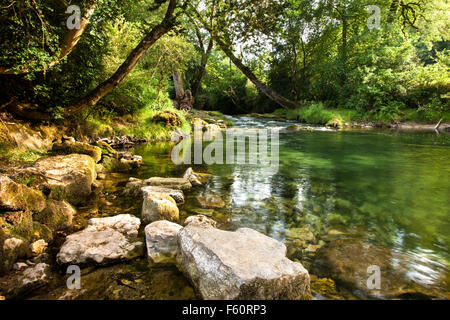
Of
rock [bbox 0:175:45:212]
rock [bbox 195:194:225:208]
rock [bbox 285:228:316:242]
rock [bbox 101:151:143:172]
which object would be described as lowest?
rock [bbox 285:228:316:242]

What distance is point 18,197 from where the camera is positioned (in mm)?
2844

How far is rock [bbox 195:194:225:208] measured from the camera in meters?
4.26

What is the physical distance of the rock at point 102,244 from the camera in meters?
2.47

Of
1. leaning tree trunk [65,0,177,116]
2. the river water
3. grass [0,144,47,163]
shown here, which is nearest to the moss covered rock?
the river water

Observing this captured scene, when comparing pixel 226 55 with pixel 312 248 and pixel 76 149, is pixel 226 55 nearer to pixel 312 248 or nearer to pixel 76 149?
pixel 76 149

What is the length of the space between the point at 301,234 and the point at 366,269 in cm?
89

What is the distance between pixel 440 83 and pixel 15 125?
24.2 metres

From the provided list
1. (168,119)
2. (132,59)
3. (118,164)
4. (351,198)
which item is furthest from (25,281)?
(168,119)

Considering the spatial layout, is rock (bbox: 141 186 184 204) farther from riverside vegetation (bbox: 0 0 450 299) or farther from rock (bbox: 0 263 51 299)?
rock (bbox: 0 263 51 299)

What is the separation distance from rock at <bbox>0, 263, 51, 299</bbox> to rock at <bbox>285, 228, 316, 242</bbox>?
2.74 m

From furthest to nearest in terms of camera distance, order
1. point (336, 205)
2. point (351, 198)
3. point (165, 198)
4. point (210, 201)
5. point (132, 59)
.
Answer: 1. point (132, 59)
2. point (351, 198)
3. point (210, 201)
4. point (336, 205)
5. point (165, 198)

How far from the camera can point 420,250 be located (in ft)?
9.53

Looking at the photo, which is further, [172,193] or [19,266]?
[172,193]
